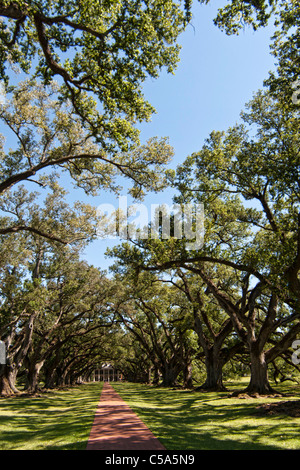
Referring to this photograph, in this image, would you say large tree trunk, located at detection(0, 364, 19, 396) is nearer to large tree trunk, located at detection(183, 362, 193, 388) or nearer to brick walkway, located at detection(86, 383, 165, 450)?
large tree trunk, located at detection(183, 362, 193, 388)

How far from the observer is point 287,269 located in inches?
403

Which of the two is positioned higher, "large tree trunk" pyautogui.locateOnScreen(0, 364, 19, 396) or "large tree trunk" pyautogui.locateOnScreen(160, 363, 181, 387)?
"large tree trunk" pyautogui.locateOnScreen(0, 364, 19, 396)

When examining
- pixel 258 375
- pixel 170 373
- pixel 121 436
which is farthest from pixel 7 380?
pixel 121 436

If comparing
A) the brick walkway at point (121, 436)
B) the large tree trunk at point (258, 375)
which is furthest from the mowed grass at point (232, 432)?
the large tree trunk at point (258, 375)

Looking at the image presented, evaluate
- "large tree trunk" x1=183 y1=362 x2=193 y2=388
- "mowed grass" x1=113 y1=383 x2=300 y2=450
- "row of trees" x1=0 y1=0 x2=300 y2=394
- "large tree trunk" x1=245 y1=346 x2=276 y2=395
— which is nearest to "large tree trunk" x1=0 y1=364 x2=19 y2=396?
"row of trees" x1=0 y1=0 x2=300 y2=394

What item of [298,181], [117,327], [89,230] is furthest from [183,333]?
[298,181]

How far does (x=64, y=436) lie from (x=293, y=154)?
1080 centimetres

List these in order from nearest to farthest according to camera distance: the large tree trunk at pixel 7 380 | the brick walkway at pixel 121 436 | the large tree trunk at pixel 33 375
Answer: the brick walkway at pixel 121 436
the large tree trunk at pixel 7 380
the large tree trunk at pixel 33 375

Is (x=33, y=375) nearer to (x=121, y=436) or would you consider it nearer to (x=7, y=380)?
(x=7, y=380)

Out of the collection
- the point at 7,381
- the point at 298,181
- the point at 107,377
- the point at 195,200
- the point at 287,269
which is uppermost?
the point at 195,200

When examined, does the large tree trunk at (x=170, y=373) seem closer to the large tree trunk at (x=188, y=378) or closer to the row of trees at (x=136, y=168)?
the large tree trunk at (x=188, y=378)

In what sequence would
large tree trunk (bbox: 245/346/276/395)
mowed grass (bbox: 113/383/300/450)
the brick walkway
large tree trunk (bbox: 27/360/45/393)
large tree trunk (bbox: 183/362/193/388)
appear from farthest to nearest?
1. large tree trunk (bbox: 183/362/193/388)
2. large tree trunk (bbox: 27/360/45/393)
3. large tree trunk (bbox: 245/346/276/395)
4. mowed grass (bbox: 113/383/300/450)
5. the brick walkway

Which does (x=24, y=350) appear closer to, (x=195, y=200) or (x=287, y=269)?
(x=195, y=200)

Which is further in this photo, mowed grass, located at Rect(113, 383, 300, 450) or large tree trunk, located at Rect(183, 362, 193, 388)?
large tree trunk, located at Rect(183, 362, 193, 388)
